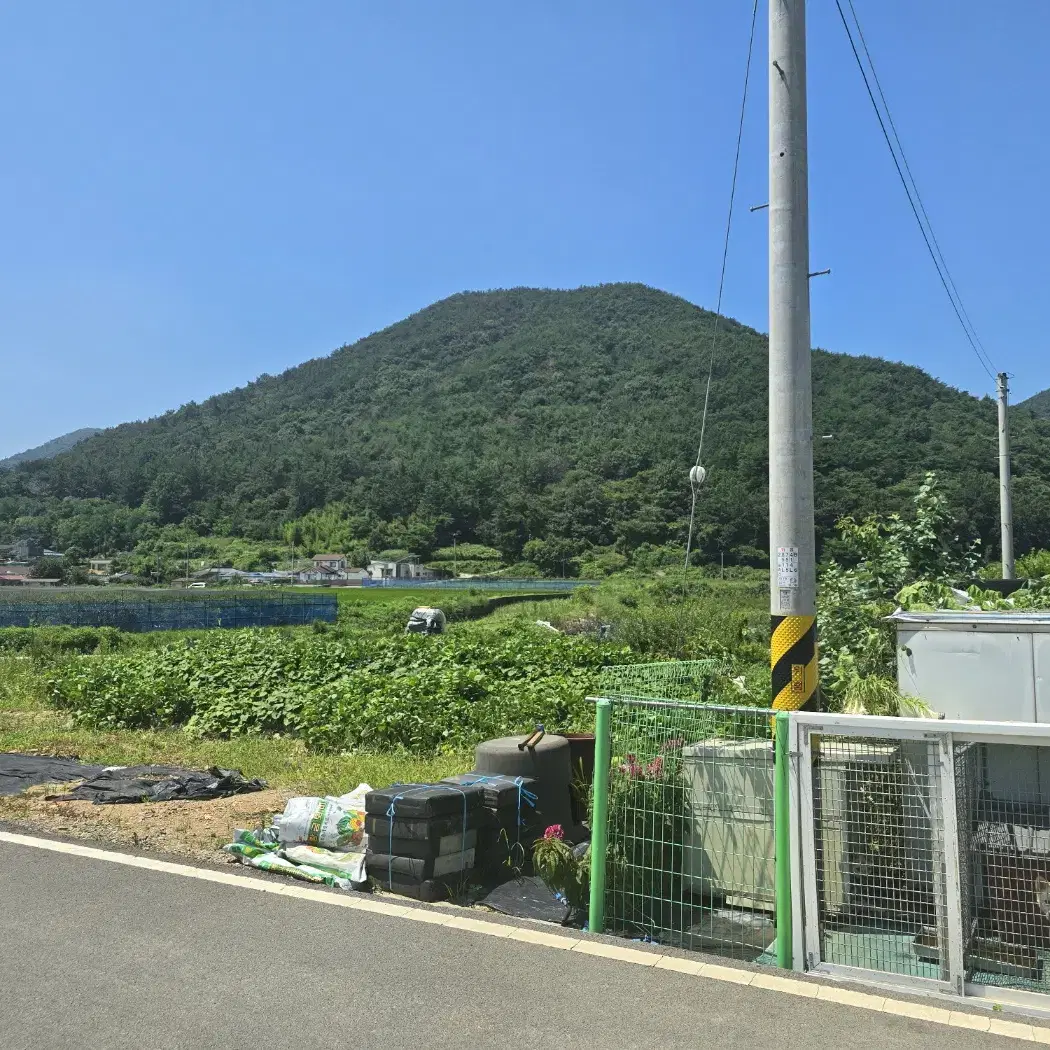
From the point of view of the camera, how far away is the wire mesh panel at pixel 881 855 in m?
4.52

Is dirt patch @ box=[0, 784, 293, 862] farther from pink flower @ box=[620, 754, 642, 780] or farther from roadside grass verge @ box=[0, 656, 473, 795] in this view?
pink flower @ box=[620, 754, 642, 780]

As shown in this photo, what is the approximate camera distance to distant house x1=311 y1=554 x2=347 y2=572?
394 feet

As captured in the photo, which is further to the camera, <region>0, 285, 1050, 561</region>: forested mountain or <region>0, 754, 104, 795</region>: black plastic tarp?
<region>0, 285, 1050, 561</region>: forested mountain

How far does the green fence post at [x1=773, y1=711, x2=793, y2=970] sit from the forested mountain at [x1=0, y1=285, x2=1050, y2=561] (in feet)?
185

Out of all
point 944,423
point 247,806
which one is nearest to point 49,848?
point 247,806

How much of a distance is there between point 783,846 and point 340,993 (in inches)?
85.7

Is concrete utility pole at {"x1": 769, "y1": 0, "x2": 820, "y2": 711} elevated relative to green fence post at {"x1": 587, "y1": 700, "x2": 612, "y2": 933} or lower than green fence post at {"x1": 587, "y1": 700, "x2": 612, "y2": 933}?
elevated

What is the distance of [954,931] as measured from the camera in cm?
439

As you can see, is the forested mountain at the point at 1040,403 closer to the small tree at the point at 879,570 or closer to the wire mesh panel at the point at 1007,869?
the small tree at the point at 879,570

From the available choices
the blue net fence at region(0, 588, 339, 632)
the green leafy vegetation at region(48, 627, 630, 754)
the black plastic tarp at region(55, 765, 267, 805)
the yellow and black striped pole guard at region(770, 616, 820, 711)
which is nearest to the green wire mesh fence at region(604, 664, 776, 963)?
the yellow and black striped pole guard at region(770, 616, 820, 711)

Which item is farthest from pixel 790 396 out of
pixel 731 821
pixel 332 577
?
pixel 332 577

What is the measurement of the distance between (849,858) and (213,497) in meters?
147

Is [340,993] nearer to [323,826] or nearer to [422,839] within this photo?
[422,839]

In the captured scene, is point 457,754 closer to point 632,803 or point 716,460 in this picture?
point 632,803
